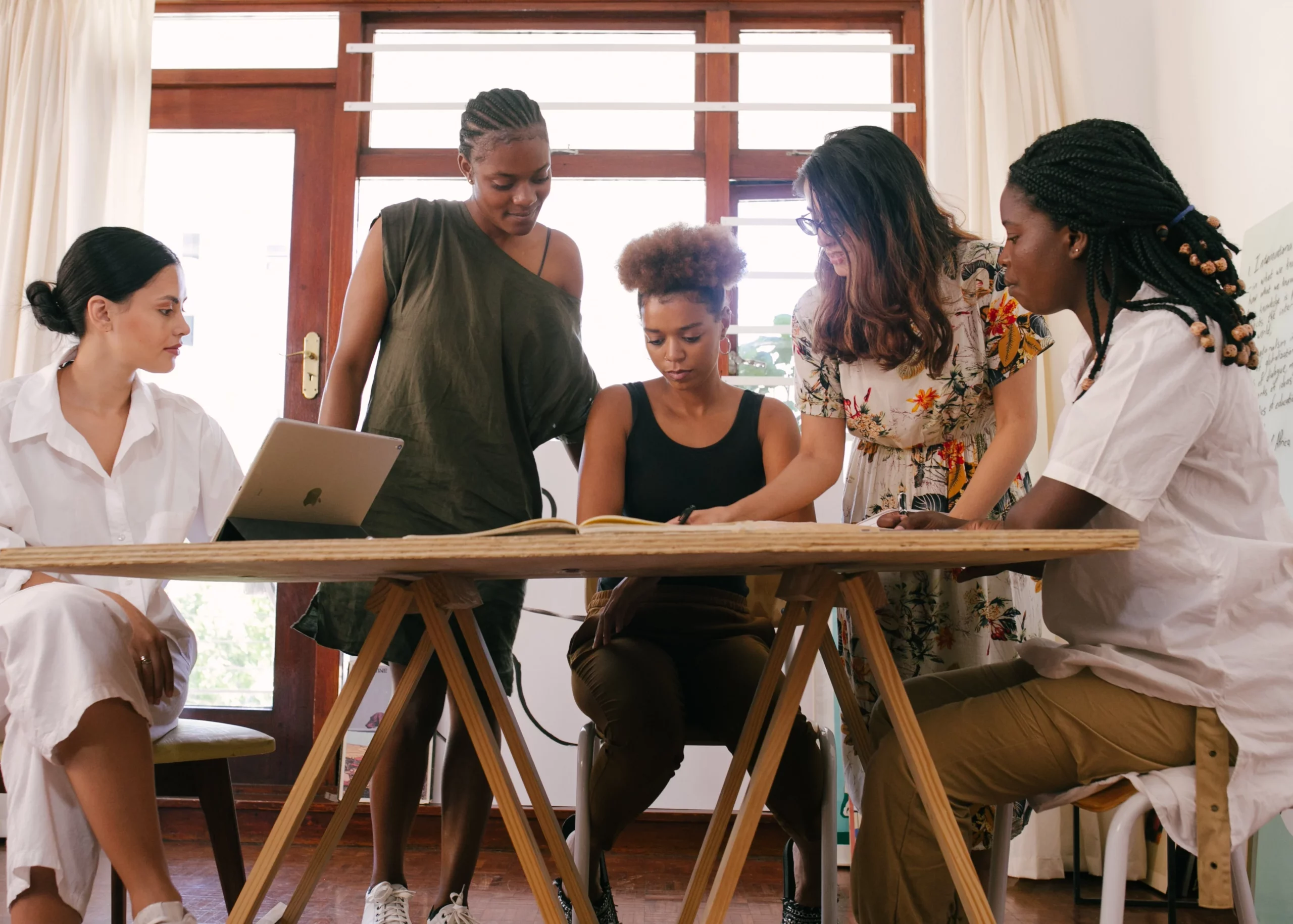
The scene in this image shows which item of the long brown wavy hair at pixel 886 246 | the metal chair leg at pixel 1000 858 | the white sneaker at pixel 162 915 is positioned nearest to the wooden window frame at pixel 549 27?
the long brown wavy hair at pixel 886 246

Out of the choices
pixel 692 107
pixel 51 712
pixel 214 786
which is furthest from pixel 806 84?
pixel 51 712

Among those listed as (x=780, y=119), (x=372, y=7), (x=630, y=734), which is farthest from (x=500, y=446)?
(x=372, y=7)

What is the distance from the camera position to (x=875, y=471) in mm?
1620

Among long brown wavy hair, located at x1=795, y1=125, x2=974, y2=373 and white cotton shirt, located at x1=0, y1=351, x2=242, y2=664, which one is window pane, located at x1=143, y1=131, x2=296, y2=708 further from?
long brown wavy hair, located at x1=795, y1=125, x2=974, y2=373

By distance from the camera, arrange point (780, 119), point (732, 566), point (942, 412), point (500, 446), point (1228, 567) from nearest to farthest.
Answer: point (1228, 567) < point (732, 566) < point (942, 412) < point (500, 446) < point (780, 119)

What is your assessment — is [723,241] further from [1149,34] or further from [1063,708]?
[1149,34]

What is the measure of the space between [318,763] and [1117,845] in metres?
0.80

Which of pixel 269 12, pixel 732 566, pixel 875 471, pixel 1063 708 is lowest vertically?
pixel 1063 708

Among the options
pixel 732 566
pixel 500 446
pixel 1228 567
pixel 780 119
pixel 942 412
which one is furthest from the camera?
pixel 780 119

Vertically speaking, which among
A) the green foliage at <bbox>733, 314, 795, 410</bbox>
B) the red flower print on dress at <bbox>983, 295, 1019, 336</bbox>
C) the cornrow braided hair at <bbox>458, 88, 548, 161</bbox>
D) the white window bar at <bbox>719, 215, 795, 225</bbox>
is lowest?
the red flower print on dress at <bbox>983, 295, 1019, 336</bbox>

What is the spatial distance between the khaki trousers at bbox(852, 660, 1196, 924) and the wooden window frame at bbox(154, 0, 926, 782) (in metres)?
2.32

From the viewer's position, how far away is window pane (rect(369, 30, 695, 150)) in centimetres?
329

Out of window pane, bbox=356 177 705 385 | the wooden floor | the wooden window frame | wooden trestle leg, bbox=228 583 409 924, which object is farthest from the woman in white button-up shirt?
window pane, bbox=356 177 705 385

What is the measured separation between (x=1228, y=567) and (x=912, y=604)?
0.55 metres
